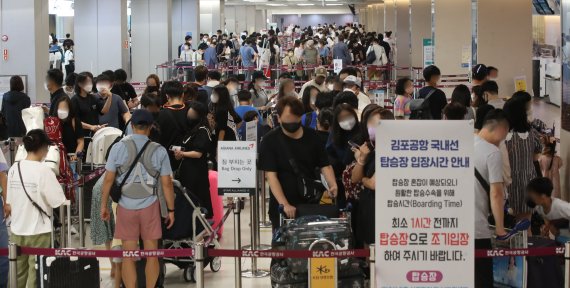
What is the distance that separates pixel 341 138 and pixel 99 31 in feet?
63.8

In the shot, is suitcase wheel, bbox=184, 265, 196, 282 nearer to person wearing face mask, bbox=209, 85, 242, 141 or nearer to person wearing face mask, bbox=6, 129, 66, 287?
person wearing face mask, bbox=6, 129, 66, 287

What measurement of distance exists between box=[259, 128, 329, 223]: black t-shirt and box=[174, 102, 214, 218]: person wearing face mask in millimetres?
1678

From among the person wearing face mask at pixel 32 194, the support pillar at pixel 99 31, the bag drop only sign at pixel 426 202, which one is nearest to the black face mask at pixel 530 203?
the bag drop only sign at pixel 426 202

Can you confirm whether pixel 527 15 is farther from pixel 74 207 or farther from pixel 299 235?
pixel 299 235

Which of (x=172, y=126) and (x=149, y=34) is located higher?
(x=149, y=34)

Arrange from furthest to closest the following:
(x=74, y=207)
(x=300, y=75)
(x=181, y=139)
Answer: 1. (x=300, y=75)
2. (x=74, y=207)
3. (x=181, y=139)

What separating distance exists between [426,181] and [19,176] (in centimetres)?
404

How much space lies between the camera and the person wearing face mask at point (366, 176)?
7.84 metres

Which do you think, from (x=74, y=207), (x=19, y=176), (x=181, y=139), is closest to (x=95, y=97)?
(x=74, y=207)

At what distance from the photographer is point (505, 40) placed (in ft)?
66.7

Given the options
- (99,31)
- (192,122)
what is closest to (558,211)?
(192,122)

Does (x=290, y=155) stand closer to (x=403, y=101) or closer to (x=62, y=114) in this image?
(x=62, y=114)

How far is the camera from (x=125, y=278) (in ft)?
27.8

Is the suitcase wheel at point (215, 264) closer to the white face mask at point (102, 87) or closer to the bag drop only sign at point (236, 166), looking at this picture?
the bag drop only sign at point (236, 166)
